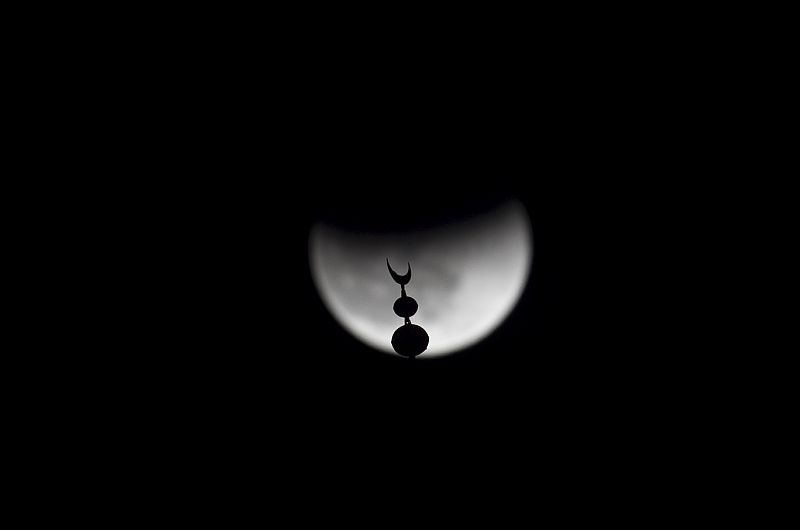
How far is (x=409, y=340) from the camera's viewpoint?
7.16 feet

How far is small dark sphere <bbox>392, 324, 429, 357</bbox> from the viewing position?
7.16 ft

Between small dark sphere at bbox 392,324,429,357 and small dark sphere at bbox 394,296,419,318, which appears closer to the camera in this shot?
small dark sphere at bbox 392,324,429,357

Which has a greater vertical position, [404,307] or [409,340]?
[404,307]

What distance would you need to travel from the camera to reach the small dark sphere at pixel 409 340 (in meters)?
2.18

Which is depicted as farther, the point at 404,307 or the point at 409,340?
the point at 404,307

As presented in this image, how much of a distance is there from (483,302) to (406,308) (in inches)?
110

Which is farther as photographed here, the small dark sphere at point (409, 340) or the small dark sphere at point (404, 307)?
the small dark sphere at point (404, 307)

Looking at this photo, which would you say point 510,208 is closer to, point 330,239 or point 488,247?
point 488,247

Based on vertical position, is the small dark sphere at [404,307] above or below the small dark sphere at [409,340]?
above

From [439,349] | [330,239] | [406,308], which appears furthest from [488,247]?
[406,308]

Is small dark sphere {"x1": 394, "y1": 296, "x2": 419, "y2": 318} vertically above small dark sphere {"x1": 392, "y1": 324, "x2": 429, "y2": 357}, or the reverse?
small dark sphere {"x1": 394, "y1": 296, "x2": 419, "y2": 318}

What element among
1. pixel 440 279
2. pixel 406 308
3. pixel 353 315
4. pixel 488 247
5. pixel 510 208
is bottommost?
pixel 406 308

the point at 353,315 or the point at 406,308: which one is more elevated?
the point at 353,315

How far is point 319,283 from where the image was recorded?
562 cm
